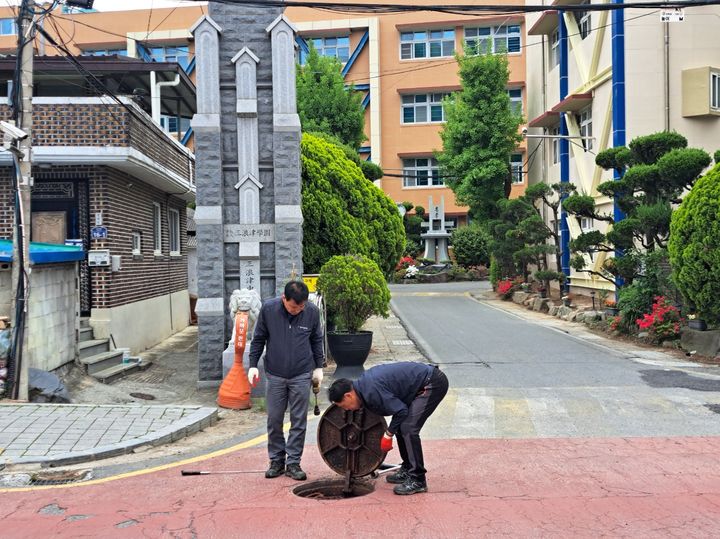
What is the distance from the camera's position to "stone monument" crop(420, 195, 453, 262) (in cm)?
4350

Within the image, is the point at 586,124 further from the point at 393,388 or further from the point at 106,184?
the point at 393,388

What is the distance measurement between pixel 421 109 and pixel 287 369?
40629 mm

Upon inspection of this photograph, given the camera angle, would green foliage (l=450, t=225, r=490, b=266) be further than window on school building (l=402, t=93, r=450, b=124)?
No

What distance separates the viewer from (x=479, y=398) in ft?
34.5

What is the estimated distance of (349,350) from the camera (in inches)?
505

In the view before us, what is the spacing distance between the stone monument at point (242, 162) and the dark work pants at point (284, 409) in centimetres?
502

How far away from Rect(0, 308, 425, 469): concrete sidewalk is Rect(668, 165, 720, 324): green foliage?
6908 mm

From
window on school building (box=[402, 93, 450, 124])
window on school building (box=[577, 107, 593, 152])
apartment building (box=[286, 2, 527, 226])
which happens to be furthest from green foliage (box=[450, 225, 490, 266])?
window on school building (box=[577, 107, 593, 152])

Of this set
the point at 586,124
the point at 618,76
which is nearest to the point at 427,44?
the point at 586,124

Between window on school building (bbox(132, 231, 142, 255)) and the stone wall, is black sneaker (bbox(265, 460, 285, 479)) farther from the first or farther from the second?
window on school building (bbox(132, 231, 142, 255))

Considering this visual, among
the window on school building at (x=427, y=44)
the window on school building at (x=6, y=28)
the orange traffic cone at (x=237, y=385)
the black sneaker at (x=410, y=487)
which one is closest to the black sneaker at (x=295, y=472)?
the black sneaker at (x=410, y=487)

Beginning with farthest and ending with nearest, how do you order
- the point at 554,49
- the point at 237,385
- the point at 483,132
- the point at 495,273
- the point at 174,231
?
the point at 483,132
the point at 495,273
the point at 554,49
the point at 174,231
the point at 237,385

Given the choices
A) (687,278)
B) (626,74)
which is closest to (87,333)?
(687,278)

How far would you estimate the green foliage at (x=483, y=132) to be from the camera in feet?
108
